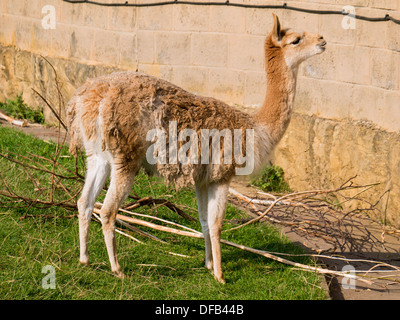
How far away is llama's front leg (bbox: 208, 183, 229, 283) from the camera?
5.50m

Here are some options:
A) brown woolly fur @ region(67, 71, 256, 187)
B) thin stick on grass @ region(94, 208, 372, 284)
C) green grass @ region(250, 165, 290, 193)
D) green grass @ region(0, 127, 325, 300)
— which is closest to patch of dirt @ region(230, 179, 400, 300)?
thin stick on grass @ region(94, 208, 372, 284)

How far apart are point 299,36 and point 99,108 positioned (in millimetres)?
2112

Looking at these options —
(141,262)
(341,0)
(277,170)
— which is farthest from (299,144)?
(141,262)

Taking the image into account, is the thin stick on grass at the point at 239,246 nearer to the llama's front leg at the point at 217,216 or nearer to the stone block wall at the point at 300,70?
the llama's front leg at the point at 217,216

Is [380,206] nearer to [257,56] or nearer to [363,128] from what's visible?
[363,128]

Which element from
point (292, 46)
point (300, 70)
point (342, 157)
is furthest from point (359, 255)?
point (300, 70)

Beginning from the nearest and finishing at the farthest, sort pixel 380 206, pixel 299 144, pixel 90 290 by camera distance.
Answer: pixel 90 290 → pixel 380 206 → pixel 299 144

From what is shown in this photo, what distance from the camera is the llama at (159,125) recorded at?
16.7ft

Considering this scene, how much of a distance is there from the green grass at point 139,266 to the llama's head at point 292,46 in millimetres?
2062

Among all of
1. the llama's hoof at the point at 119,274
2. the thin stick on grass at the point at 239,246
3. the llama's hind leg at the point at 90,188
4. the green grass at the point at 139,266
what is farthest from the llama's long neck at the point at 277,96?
the llama's hoof at the point at 119,274

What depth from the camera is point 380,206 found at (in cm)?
750

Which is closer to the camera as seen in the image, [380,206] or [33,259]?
[33,259]

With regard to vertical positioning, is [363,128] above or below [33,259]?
above

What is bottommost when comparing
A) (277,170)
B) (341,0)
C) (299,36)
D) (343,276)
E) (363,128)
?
(343,276)
